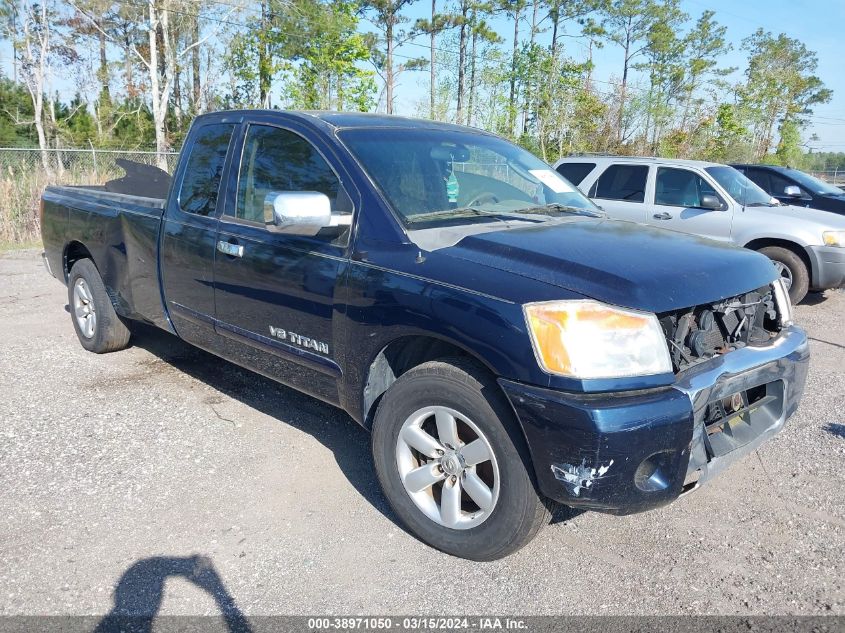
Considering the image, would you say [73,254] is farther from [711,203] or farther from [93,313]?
[711,203]

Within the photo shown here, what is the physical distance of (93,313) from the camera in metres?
5.44

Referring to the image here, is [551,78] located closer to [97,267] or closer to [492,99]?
[492,99]

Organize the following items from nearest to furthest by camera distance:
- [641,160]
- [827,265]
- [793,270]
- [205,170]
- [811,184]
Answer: [205,170] → [827,265] → [793,270] → [641,160] → [811,184]

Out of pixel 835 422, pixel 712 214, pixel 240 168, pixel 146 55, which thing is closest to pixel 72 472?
pixel 240 168

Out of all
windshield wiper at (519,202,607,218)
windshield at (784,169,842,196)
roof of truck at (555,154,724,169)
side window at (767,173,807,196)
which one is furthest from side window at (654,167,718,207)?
windshield wiper at (519,202,607,218)

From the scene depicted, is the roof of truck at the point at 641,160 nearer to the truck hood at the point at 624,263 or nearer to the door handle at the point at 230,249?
the truck hood at the point at 624,263

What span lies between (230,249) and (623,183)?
6.70m

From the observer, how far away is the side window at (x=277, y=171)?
11.0ft

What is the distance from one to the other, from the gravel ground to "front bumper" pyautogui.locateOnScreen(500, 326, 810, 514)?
499 mm

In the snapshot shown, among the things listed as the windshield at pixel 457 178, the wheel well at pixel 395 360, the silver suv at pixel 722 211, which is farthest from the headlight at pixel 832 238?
the wheel well at pixel 395 360

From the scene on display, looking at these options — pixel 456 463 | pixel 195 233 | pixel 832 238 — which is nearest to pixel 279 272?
pixel 195 233

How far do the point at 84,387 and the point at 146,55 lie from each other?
3663 centimetres

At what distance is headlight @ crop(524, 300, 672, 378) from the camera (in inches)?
93.1

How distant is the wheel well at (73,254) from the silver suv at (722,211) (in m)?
5.89
